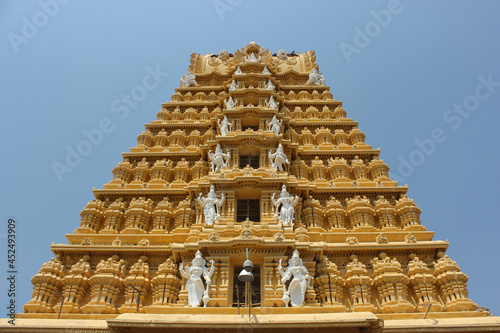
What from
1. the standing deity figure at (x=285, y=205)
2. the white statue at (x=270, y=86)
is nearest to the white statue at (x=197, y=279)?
the standing deity figure at (x=285, y=205)

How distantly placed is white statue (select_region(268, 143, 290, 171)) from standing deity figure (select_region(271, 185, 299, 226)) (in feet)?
7.21

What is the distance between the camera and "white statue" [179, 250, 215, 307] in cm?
1470

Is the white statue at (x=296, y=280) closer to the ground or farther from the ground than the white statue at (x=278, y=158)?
closer to the ground

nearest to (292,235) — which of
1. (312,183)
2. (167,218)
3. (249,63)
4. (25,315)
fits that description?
(312,183)

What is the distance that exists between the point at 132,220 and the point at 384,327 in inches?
462

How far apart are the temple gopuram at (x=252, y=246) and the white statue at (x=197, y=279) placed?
0.05 metres

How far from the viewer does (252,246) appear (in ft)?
51.5

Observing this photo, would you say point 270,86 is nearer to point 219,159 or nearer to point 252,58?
Result: point 252,58

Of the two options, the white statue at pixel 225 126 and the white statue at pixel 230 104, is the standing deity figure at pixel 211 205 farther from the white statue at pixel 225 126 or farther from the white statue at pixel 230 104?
the white statue at pixel 230 104

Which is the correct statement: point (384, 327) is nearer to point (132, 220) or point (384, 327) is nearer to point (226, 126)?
point (132, 220)

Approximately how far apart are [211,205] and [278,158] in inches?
176

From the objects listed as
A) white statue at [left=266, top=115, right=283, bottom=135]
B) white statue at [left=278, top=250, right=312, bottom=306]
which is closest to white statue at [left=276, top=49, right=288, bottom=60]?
white statue at [left=266, top=115, right=283, bottom=135]

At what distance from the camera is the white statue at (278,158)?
20812 mm

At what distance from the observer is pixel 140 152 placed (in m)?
23.4
